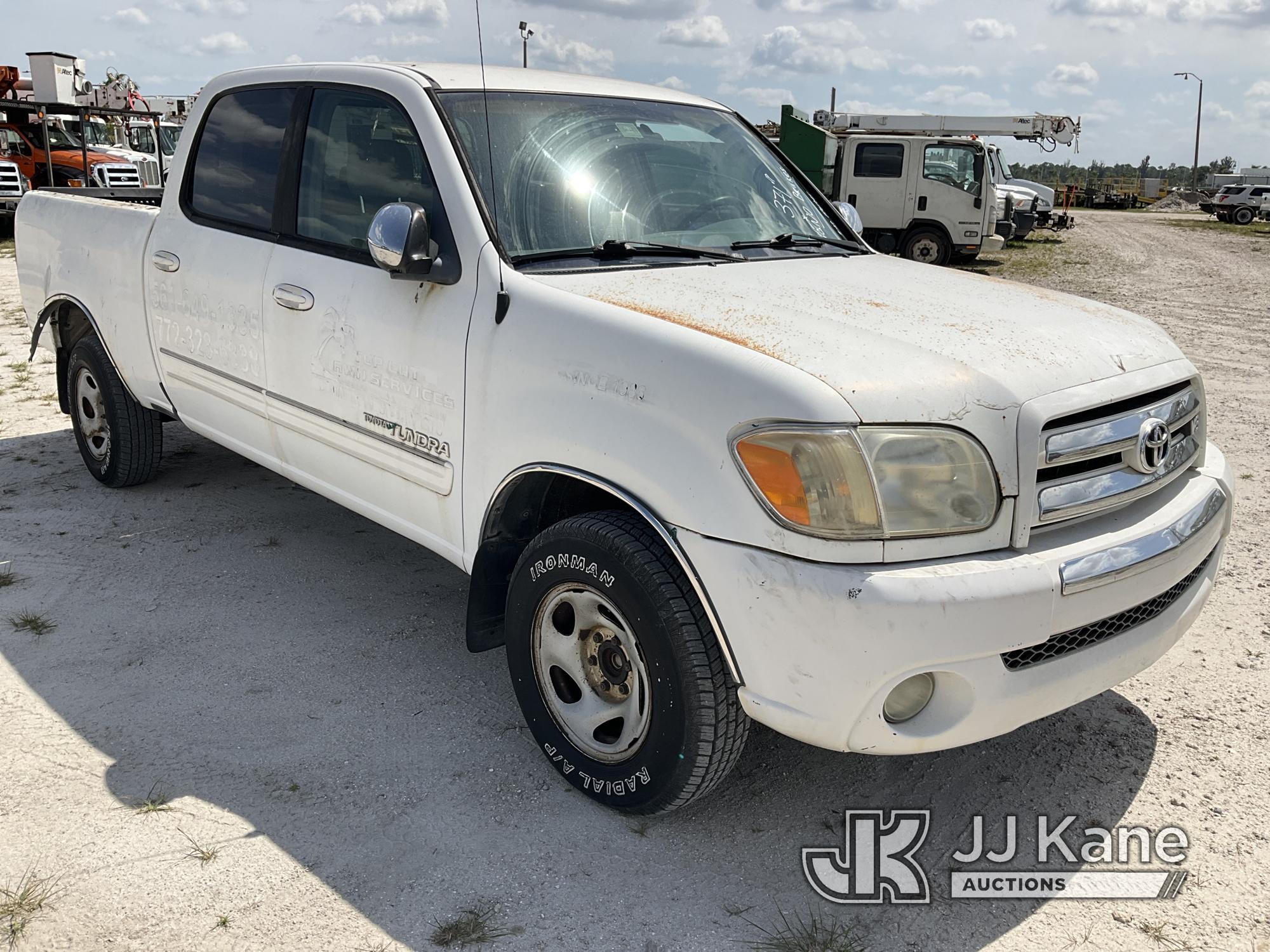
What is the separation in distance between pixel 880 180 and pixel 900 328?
17071 millimetres

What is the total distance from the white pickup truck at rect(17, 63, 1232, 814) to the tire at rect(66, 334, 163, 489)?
3.66 ft

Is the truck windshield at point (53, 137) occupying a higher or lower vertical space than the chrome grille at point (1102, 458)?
higher

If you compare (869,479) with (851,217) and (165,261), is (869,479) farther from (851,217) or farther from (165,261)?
(165,261)

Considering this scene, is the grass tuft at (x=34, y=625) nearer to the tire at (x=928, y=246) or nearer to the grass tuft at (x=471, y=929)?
the grass tuft at (x=471, y=929)

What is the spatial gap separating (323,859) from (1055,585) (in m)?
1.92

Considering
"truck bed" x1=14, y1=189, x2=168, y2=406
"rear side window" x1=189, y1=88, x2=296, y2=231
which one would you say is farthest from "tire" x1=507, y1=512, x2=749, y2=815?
"truck bed" x1=14, y1=189, x2=168, y2=406

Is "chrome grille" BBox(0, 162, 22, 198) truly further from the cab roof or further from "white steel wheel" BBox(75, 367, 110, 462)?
the cab roof

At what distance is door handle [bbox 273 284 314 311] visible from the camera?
366 cm

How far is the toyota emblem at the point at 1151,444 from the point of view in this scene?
2711 millimetres

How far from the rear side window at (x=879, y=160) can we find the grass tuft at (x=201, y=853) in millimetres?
17811

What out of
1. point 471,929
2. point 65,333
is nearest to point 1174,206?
point 65,333

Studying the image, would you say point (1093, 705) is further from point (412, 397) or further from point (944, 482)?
point (412, 397)

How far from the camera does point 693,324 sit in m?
2.65

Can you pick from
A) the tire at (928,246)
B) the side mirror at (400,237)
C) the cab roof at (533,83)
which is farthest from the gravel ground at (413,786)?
the tire at (928,246)
